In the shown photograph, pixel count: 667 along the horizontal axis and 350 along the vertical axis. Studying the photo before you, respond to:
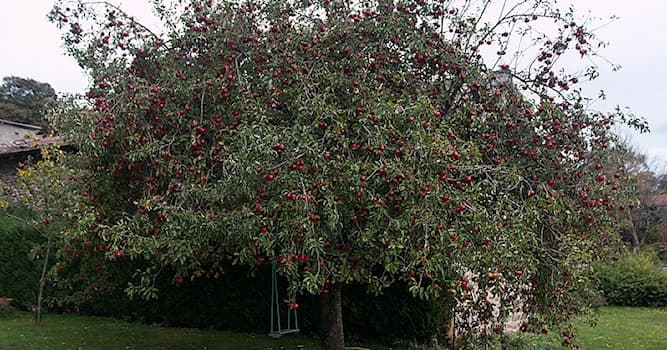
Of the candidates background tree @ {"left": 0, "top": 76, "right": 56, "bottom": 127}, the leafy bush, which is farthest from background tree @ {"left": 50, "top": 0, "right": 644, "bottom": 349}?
background tree @ {"left": 0, "top": 76, "right": 56, "bottom": 127}

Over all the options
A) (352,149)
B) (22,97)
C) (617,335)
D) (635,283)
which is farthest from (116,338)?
(22,97)

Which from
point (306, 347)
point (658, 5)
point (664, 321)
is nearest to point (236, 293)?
point (306, 347)

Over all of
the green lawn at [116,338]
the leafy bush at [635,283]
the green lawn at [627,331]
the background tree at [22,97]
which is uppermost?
the background tree at [22,97]

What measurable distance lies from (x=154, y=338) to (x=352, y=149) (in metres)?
5.84

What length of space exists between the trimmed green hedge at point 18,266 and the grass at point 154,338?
0.48m

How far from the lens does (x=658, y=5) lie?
25.9 feet

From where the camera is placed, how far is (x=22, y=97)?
1219 inches

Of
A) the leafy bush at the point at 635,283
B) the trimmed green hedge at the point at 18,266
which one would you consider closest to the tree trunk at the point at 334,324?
the trimmed green hedge at the point at 18,266

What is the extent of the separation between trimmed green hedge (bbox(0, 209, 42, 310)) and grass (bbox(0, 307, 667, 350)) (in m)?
0.48

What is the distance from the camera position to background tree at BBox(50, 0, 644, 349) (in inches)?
176

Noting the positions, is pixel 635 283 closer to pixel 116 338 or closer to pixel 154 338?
pixel 154 338

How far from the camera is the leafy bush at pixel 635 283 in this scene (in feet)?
55.0

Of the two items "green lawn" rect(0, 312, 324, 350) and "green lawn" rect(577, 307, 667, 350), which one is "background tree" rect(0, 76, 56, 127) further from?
"green lawn" rect(577, 307, 667, 350)

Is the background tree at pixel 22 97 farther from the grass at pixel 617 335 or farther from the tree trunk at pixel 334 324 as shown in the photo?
the grass at pixel 617 335
